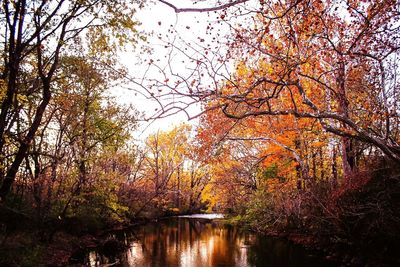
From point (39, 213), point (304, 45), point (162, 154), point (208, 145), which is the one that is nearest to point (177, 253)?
point (208, 145)

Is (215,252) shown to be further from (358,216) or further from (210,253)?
(358,216)

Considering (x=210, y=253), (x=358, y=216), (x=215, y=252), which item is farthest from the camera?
(x=215, y=252)

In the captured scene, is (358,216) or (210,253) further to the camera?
(210,253)

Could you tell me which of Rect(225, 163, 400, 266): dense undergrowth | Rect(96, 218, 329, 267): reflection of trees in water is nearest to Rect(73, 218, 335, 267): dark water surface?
Rect(96, 218, 329, 267): reflection of trees in water

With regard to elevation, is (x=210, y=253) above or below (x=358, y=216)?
below

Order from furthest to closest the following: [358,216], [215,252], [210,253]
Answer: [215,252] → [210,253] → [358,216]

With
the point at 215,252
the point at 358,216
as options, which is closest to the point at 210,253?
the point at 215,252

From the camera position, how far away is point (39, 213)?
1400 cm

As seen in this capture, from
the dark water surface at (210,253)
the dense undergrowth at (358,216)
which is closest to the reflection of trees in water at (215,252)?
the dark water surface at (210,253)

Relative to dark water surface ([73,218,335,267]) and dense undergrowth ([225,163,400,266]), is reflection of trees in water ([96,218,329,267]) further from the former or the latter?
dense undergrowth ([225,163,400,266])

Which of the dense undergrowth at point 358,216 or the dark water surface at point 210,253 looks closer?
the dense undergrowth at point 358,216

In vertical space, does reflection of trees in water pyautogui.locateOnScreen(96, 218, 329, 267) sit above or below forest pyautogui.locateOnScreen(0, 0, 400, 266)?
below

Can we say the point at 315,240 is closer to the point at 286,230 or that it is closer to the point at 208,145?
the point at 286,230

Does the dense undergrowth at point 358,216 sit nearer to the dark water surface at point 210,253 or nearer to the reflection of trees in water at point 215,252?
the dark water surface at point 210,253
